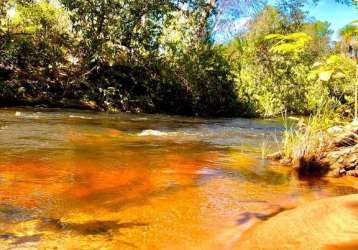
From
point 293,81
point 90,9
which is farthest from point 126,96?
point 293,81

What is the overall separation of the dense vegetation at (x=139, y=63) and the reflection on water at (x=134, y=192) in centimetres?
1040

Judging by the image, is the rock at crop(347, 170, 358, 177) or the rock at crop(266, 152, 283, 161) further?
the rock at crop(266, 152, 283, 161)

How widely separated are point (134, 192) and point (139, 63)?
16254 millimetres

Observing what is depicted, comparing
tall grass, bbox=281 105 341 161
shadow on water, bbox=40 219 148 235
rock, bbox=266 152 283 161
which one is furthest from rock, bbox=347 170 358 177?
shadow on water, bbox=40 219 148 235

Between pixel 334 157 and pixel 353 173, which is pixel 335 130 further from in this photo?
pixel 353 173

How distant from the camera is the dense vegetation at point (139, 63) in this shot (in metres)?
19.2

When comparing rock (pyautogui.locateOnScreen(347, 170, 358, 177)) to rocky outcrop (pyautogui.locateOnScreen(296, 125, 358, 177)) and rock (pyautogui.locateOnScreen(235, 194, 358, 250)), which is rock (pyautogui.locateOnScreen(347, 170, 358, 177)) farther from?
rock (pyautogui.locateOnScreen(235, 194, 358, 250))

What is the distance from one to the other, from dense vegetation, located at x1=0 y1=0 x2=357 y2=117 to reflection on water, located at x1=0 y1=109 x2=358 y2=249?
34.1 ft

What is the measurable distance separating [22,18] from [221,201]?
667 inches

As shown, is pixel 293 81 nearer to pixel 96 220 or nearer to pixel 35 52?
pixel 35 52

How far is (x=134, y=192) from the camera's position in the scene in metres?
4.98

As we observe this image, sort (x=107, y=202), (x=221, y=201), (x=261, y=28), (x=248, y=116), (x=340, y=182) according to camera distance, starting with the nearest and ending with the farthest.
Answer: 1. (x=107, y=202)
2. (x=221, y=201)
3. (x=340, y=182)
4. (x=248, y=116)
5. (x=261, y=28)

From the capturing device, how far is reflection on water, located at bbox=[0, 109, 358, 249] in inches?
142

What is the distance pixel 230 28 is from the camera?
1043 inches
